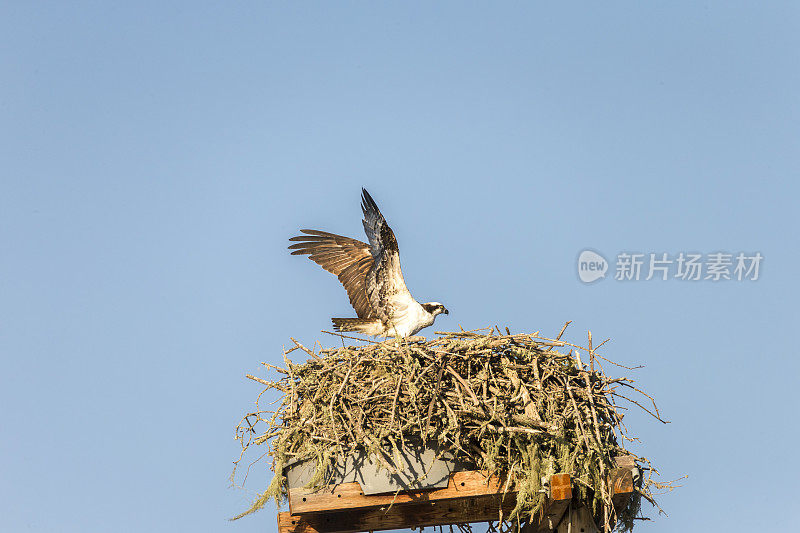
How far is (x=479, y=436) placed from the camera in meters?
5.75

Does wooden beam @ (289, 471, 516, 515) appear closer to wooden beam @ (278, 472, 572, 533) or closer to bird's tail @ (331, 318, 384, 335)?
wooden beam @ (278, 472, 572, 533)

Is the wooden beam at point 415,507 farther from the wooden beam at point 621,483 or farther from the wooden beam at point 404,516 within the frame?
the wooden beam at point 621,483

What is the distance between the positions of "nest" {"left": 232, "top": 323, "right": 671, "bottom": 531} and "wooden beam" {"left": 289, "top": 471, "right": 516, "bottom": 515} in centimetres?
10

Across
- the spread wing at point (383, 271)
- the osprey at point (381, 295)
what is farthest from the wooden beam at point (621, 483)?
the spread wing at point (383, 271)

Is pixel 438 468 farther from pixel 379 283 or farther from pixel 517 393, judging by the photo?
pixel 379 283

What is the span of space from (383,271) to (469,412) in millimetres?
3671

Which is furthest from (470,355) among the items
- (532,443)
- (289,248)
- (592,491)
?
(289,248)

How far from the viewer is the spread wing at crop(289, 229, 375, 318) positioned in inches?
394

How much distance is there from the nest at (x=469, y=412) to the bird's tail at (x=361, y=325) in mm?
2711

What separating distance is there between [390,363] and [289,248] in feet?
14.2

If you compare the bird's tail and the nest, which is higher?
the bird's tail

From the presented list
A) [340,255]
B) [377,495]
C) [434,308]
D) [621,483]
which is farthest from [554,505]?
[340,255]

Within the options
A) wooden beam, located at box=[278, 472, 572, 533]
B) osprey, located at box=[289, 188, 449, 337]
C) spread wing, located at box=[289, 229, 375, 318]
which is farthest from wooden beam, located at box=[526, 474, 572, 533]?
spread wing, located at box=[289, 229, 375, 318]

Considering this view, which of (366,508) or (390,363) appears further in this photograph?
(390,363)
